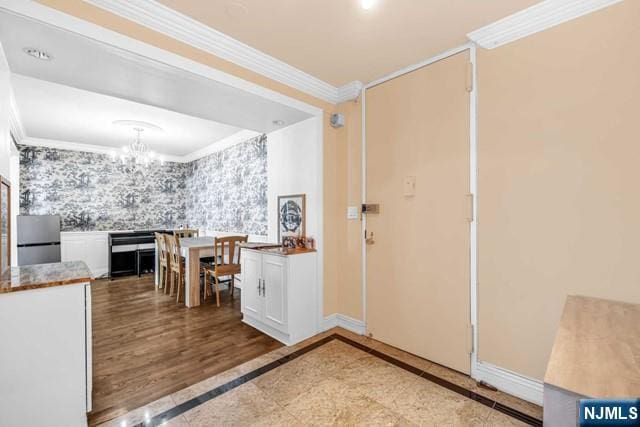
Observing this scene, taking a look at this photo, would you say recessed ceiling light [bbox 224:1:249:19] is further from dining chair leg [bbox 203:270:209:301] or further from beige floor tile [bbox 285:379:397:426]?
dining chair leg [bbox 203:270:209:301]

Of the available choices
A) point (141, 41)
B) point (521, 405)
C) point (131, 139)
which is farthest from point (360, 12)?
point (131, 139)

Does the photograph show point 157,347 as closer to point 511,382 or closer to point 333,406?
point 333,406

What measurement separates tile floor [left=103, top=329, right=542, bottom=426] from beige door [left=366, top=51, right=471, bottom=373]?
1.08 ft

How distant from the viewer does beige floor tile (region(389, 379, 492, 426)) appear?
1.72m

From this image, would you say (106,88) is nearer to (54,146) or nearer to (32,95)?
(32,95)

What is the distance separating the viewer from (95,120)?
426cm

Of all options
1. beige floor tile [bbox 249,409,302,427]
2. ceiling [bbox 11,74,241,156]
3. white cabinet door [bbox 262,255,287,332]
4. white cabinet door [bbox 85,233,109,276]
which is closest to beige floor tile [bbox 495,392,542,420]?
beige floor tile [bbox 249,409,302,427]

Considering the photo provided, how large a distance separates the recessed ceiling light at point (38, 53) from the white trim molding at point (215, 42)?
49cm

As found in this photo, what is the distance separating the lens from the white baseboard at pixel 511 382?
188cm

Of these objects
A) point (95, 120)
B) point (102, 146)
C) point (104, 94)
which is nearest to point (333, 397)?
point (104, 94)

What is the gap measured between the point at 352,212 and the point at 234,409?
205 centimetres

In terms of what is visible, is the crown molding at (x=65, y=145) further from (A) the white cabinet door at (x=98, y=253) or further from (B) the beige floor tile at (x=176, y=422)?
(B) the beige floor tile at (x=176, y=422)

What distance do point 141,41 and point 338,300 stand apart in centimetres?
297

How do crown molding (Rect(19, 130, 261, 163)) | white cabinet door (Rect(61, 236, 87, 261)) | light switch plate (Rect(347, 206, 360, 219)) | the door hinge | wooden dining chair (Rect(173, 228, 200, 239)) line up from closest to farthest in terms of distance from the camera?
the door hinge
light switch plate (Rect(347, 206, 360, 219))
crown molding (Rect(19, 130, 261, 163))
white cabinet door (Rect(61, 236, 87, 261))
wooden dining chair (Rect(173, 228, 200, 239))
